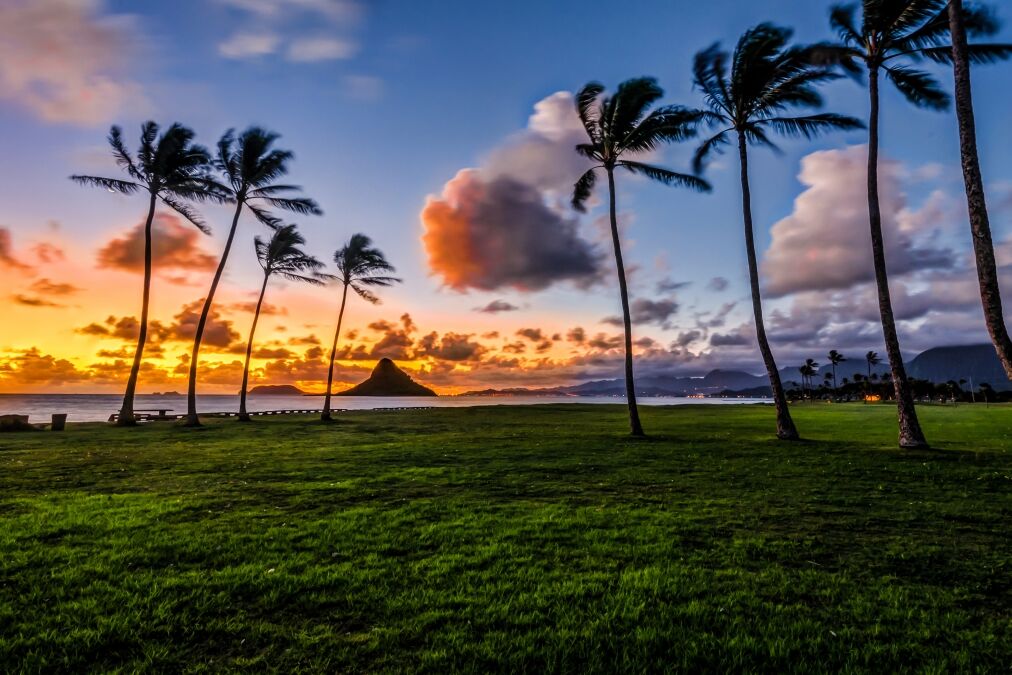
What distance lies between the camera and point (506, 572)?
221 inches

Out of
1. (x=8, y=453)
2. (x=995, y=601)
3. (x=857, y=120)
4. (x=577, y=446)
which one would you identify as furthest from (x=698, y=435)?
(x=8, y=453)

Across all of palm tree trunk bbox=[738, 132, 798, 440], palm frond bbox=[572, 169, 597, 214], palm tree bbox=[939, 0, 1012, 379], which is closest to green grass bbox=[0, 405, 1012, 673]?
palm tree bbox=[939, 0, 1012, 379]

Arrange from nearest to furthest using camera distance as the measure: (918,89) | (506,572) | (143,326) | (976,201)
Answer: (506,572), (976,201), (918,89), (143,326)

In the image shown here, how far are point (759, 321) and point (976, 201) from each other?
497 inches

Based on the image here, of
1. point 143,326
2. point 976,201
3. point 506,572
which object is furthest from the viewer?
point 143,326

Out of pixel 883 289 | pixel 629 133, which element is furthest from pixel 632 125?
pixel 883 289

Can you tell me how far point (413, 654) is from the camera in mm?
3869

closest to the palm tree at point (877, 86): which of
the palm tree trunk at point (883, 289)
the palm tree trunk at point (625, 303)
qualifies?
the palm tree trunk at point (883, 289)

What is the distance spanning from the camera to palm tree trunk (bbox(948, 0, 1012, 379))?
8.17 meters

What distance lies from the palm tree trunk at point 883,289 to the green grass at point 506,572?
505cm

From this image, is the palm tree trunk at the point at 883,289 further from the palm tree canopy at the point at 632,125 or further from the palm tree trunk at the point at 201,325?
the palm tree trunk at the point at 201,325

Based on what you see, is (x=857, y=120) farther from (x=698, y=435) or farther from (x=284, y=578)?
(x=284, y=578)

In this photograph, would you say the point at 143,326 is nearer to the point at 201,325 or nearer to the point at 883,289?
the point at 201,325

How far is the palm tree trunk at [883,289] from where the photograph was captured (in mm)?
16844
